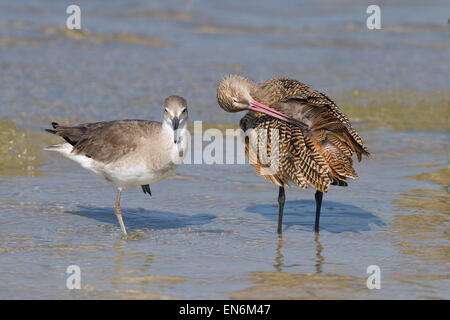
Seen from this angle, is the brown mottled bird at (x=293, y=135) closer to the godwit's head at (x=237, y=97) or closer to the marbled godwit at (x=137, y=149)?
the godwit's head at (x=237, y=97)

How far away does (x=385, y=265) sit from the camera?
578 centimetres

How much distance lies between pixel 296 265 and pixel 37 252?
1.89 metres

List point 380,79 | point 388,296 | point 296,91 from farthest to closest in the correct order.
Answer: point 380,79, point 296,91, point 388,296

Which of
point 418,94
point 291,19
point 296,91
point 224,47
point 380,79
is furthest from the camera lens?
point 291,19

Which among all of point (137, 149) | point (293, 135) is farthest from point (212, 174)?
point (293, 135)

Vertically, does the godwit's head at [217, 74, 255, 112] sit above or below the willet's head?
above

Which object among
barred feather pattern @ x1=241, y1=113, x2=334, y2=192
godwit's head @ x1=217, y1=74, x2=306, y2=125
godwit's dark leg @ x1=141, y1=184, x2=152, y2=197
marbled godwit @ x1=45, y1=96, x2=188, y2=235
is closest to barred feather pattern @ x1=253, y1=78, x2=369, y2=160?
godwit's head @ x1=217, y1=74, x2=306, y2=125

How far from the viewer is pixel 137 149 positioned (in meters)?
6.43

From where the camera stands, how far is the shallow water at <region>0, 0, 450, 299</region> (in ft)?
18.2

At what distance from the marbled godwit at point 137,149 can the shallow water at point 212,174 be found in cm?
50

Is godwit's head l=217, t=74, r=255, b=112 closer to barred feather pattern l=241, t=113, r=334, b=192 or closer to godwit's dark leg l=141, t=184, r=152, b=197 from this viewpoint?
barred feather pattern l=241, t=113, r=334, b=192

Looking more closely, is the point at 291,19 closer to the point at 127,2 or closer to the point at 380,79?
the point at 127,2

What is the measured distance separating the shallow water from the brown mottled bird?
56 centimetres

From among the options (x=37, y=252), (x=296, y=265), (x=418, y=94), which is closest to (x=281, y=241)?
(x=296, y=265)
